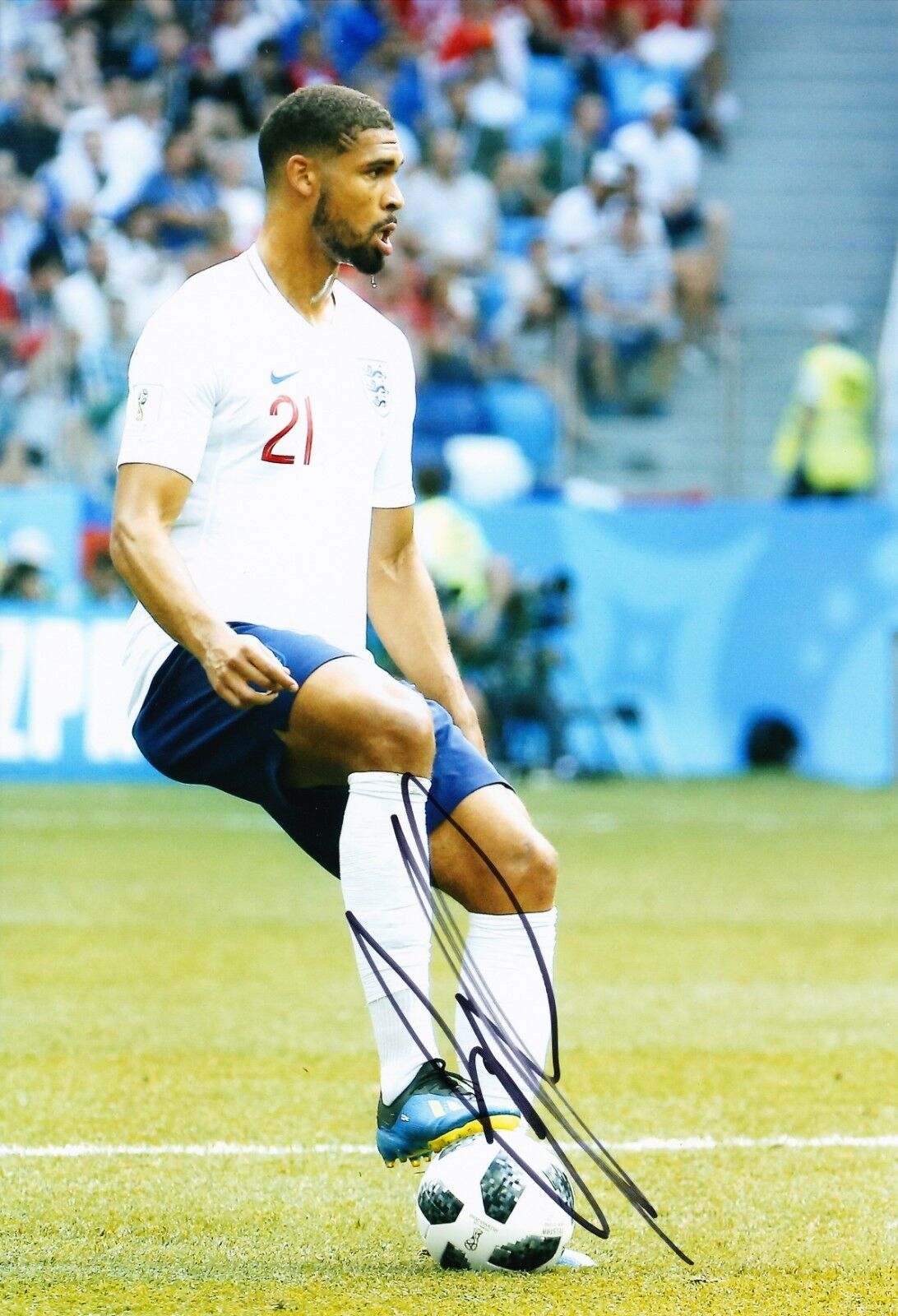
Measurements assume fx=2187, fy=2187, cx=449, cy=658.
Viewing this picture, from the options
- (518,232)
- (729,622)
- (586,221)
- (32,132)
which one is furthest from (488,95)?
(729,622)

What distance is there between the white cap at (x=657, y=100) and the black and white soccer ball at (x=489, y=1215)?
1611 cm

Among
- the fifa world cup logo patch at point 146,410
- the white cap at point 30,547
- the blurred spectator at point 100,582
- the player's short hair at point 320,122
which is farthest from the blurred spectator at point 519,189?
the fifa world cup logo patch at point 146,410

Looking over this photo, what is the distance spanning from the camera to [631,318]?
1695cm

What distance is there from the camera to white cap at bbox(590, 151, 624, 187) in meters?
18.0

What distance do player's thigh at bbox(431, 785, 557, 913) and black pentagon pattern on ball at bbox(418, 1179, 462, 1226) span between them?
547 millimetres

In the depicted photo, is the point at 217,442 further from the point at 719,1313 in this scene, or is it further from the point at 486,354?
the point at 486,354

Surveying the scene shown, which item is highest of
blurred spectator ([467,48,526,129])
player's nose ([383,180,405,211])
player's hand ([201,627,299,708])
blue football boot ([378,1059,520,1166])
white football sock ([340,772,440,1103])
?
blurred spectator ([467,48,526,129])

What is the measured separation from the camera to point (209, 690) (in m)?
3.99

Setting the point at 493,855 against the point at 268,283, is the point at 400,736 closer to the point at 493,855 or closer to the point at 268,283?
the point at 493,855

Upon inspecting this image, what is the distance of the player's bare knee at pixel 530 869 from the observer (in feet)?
13.4

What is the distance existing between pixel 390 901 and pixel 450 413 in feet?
42.2

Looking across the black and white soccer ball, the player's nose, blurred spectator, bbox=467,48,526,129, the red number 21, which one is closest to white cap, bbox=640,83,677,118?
blurred spectator, bbox=467,48,526,129

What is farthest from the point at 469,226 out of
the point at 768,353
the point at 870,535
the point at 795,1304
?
the point at 795,1304

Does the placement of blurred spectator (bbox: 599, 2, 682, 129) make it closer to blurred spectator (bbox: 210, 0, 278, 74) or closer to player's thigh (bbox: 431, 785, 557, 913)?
blurred spectator (bbox: 210, 0, 278, 74)
